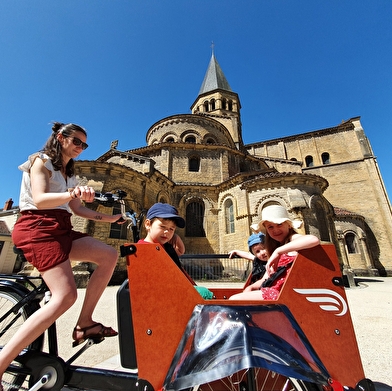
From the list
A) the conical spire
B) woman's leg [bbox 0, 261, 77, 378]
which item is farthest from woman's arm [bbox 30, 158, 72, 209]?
the conical spire

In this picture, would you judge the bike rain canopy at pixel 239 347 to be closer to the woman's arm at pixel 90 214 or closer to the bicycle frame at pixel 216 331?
the bicycle frame at pixel 216 331

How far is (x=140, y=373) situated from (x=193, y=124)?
66.3 feet

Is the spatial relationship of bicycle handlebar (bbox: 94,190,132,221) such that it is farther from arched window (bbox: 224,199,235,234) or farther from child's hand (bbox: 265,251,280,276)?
arched window (bbox: 224,199,235,234)

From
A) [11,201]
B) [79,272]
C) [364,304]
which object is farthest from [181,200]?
[11,201]

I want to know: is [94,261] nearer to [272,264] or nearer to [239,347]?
[239,347]

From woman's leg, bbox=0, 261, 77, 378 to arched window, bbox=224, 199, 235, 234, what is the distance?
43.6 ft

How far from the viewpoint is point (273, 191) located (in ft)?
41.6

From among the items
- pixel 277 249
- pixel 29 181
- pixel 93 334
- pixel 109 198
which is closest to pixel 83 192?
pixel 109 198

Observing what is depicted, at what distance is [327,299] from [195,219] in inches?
554

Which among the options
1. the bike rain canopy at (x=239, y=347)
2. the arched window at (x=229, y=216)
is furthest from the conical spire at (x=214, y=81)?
the bike rain canopy at (x=239, y=347)

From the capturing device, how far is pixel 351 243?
1917cm

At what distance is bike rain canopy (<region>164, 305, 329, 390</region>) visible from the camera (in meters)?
1.01

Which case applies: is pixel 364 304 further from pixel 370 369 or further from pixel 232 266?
pixel 232 266

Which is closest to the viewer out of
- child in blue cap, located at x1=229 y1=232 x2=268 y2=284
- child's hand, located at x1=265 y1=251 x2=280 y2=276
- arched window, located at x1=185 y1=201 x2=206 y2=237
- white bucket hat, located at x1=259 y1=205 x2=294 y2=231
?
Result: child's hand, located at x1=265 y1=251 x2=280 y2=276
